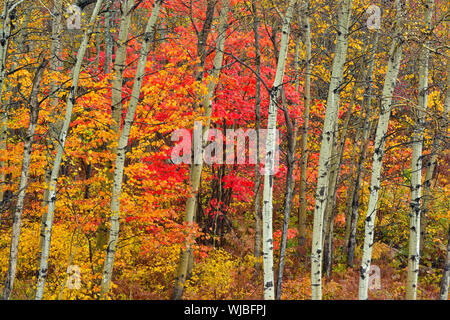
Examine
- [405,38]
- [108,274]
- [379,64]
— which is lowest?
[108,274]

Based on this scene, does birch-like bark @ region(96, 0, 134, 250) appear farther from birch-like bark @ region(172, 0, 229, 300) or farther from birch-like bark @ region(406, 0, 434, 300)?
birch-like bark @ region(406, 0, 434, 300)

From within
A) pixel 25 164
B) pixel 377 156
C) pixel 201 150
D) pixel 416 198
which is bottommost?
pixel 416 198

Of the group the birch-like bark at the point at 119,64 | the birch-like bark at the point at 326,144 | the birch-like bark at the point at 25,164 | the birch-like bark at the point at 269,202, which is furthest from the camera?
the birch-like bark at the point at 119,64

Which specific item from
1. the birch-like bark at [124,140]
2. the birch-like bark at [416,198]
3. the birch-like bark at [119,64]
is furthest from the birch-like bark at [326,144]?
the birch-like bark at [119,64]

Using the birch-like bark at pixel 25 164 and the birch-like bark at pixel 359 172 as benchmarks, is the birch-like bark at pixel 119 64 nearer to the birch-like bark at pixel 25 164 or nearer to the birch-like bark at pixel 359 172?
the birch-like bark at pixel 25 164

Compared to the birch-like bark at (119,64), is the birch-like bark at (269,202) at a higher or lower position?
lower

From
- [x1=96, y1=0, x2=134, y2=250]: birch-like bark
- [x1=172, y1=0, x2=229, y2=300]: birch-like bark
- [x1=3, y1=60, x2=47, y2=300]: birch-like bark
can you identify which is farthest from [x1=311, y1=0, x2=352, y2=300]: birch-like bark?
[x1=3, y1=60, x2=47, y2=300]: birch-like bark

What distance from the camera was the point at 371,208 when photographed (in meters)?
7.82

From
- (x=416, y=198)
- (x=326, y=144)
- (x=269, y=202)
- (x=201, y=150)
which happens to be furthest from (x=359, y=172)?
(x=269, y=202)

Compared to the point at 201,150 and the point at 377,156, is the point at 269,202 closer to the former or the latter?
the point at 377,156

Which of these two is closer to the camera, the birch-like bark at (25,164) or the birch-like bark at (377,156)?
the birch-like bark at (377,156)

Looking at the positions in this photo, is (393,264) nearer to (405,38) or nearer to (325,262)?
(325,262)
